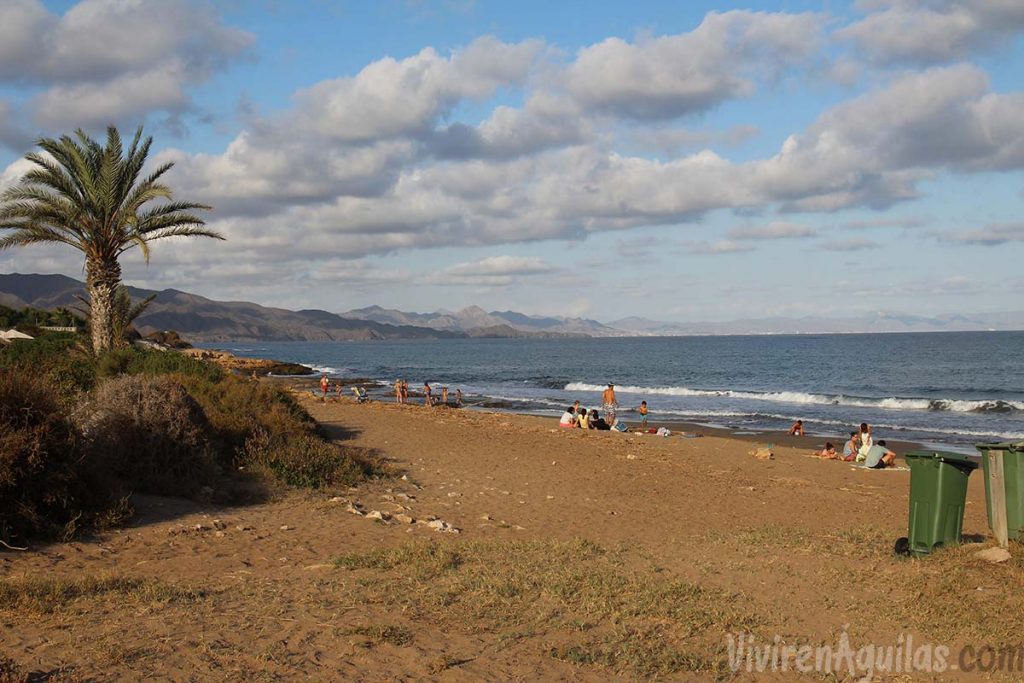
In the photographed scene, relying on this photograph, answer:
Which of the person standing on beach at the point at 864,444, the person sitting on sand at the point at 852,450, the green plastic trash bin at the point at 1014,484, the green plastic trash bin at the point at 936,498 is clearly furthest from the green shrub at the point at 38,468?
the person sitting on sand at the point at 852,450

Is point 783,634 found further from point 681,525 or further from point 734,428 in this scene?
point 734,428

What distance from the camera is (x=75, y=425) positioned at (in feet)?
30.4

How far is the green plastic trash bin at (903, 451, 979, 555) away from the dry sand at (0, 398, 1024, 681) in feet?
0.90

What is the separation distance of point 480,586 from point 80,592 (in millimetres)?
3303

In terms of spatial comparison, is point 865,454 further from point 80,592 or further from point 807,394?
point 807,394

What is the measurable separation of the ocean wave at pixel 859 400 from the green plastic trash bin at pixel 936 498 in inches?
1291

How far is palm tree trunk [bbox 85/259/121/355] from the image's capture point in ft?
62.3

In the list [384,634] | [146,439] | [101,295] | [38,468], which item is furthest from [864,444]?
[101,295]

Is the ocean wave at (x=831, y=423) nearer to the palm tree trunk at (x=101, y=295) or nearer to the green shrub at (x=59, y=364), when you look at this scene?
the palm tree trunk at (x=101, y=295)

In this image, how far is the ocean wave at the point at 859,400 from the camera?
3749cm

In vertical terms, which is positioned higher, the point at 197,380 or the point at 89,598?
the point at 197,380

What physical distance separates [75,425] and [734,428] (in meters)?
24.8

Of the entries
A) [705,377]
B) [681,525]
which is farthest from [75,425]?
[705,377]

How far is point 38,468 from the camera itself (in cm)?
816
